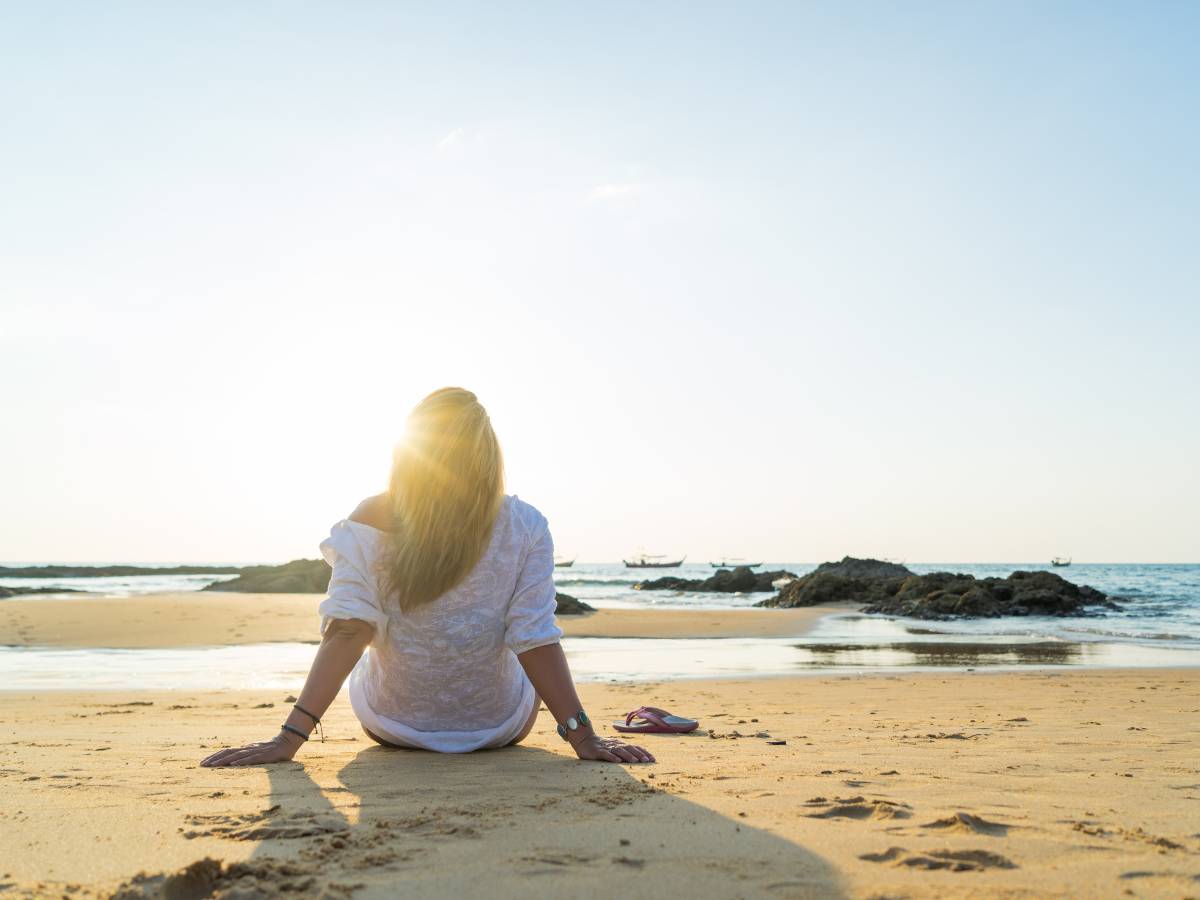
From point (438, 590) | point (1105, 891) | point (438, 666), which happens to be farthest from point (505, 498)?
point (1105, 891)

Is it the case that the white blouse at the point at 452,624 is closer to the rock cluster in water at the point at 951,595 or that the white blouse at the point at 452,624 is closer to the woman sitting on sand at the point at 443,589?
the woman sitting on sand at the point at 443,589

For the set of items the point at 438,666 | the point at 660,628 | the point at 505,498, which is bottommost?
the point at 660,628

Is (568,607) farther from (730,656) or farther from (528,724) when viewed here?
(528,724)

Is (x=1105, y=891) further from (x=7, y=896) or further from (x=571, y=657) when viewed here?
(x=571, y=657)

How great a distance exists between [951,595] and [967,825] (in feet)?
83.3

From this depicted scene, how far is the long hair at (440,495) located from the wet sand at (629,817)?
0.81 m

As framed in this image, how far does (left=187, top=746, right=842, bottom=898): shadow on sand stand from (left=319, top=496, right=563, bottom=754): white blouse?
53cm

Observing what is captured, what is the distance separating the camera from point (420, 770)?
13.1 feet

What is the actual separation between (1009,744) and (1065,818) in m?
2.05

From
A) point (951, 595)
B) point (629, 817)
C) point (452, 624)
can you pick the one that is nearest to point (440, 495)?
point (452, 624)

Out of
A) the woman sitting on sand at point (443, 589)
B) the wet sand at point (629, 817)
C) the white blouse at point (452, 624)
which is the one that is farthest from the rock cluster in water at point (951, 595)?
the woman sitting on sand at point (443, 589)

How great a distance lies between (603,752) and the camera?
4293 millimetres

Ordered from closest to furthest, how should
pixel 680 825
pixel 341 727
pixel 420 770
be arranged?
pixel 680 825
pixel 420 770
pixel 341 727

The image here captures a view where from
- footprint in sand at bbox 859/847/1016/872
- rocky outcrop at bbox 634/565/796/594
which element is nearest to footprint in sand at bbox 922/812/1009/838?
footprint in sand at bbox 859/847/1016/872
